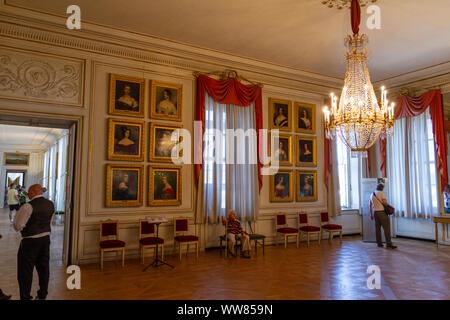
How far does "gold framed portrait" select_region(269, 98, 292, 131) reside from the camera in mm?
9023

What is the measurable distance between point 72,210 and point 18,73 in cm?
281

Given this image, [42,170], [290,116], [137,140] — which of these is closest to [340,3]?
[290,116]

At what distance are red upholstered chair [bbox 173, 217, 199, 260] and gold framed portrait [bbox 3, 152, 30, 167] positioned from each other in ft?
56.3

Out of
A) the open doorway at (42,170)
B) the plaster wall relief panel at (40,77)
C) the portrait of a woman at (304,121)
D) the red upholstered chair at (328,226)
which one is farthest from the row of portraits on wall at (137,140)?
the red upholstered chair at (328,226)

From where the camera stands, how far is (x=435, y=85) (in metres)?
9.09

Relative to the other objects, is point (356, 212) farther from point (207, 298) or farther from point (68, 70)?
point (68, 70)

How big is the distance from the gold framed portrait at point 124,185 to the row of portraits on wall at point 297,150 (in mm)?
3706

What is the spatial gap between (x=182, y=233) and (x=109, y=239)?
5.27ft

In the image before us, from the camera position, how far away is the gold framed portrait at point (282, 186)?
29.0 feet

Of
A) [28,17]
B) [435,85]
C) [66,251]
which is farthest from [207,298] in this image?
[435,85]

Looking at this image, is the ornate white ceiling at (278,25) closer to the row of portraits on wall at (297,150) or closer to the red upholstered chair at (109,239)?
the row of portraits on wall at (297,150)

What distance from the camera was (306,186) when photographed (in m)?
9.45

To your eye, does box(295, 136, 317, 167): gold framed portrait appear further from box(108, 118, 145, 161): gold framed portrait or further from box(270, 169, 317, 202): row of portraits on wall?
box(108, 118, 145, 161): gold framed portrait

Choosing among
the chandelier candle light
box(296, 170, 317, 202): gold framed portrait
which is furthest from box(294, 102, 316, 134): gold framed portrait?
the chandelier candle light
